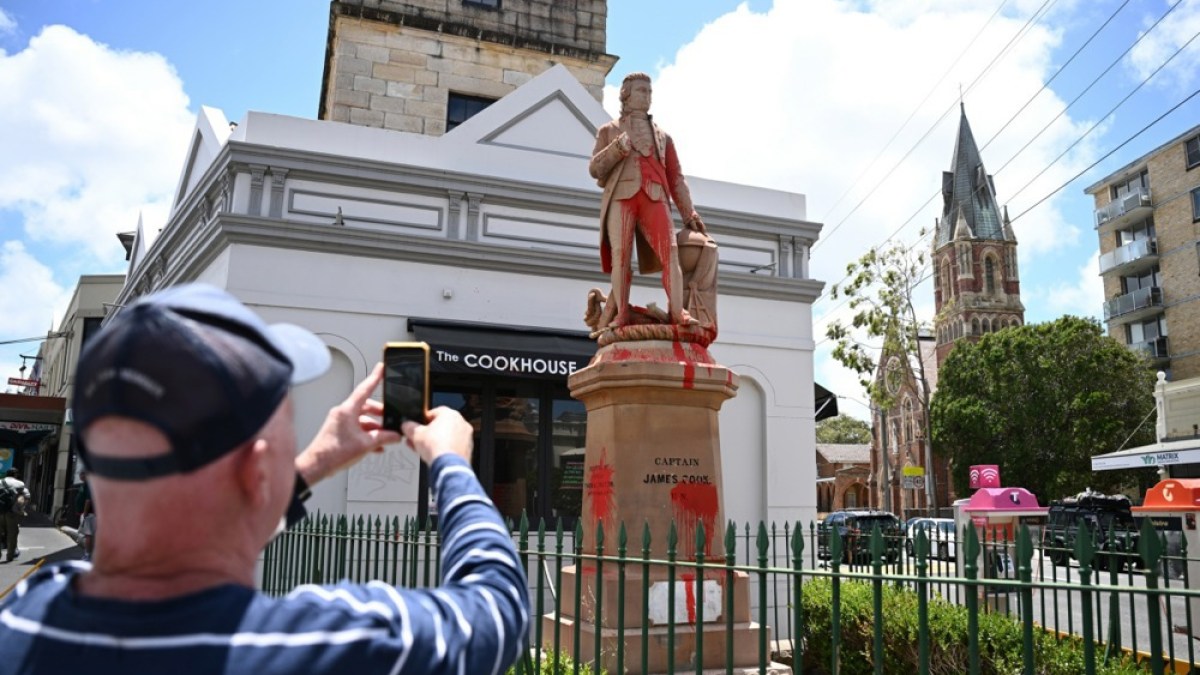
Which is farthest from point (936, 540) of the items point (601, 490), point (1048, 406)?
point (1048, 406)

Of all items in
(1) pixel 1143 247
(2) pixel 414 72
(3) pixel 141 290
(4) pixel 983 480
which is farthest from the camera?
(1) pixel 1143 247

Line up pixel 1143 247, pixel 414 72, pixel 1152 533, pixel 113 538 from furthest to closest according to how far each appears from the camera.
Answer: pixel 1143 247 → pixel 414 72 → pixel 1152 533 → pixel 113 538

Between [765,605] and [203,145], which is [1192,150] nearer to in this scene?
[203,145]

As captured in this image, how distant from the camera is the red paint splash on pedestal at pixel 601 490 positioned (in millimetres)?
6387

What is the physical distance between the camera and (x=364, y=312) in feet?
40.5

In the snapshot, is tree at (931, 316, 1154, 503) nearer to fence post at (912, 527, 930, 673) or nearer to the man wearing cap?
fence post at (912, 527, 930, 673)

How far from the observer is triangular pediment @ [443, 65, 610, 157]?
45.4ft

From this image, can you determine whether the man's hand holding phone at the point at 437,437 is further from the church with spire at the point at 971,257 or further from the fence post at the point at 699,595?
the church with spire at the point at 971,257

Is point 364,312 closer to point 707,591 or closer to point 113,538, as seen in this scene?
point 707,591

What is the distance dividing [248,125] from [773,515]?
9.75 m

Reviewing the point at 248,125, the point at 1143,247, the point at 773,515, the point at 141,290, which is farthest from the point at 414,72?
the point at 1143,247

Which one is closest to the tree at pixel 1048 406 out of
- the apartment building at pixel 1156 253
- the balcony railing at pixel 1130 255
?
the apartment building at pixel 1156 253

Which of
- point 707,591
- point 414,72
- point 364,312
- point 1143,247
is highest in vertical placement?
point 1143,247

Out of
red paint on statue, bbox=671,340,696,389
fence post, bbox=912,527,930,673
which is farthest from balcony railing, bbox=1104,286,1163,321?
fence post, bbox=912,527,930,673
